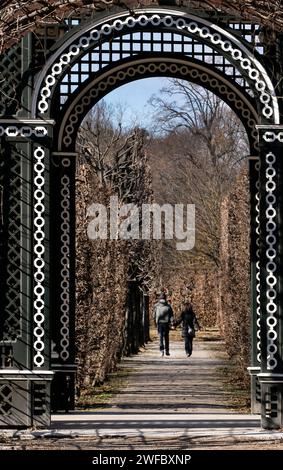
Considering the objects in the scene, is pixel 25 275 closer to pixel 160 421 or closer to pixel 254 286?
pixel 160 421

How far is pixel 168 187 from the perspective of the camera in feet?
153

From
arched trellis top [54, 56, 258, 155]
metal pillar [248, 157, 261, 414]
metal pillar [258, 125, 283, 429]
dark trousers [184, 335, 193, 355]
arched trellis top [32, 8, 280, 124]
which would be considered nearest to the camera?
metal pillar [258, 125, 283, 429]

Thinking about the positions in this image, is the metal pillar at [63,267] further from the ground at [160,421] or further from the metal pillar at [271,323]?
the metal pillar at [271,323]

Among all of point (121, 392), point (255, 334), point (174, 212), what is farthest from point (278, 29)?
point (174, 212)

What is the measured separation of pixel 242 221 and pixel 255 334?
585cm

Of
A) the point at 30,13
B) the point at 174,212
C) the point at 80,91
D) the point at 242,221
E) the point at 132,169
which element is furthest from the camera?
the point at 174,212

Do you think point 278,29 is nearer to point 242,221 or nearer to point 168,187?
point 242,221

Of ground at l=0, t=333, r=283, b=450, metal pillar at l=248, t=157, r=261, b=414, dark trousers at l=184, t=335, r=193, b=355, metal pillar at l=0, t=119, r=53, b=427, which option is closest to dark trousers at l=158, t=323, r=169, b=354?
dark trousers at l=184, t=335, r=193, b=355

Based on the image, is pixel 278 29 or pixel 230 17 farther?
pixel 230 17

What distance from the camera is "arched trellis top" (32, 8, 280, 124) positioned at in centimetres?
1286

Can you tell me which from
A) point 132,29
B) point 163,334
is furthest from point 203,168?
point 132,29

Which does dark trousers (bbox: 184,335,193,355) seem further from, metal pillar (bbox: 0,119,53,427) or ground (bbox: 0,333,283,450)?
metal pillar (bbox: 0,119,53,427)

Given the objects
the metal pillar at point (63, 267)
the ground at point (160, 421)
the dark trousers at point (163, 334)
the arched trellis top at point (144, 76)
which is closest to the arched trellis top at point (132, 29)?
the arched trellis top at point (144, 76)

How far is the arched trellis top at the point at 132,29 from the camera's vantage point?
12.9m
